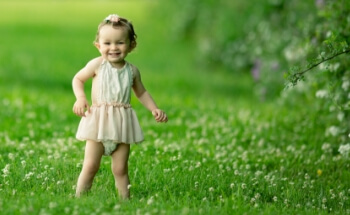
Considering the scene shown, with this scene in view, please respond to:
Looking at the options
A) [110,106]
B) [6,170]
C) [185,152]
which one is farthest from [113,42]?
[185,152]

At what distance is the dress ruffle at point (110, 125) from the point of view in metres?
5.73

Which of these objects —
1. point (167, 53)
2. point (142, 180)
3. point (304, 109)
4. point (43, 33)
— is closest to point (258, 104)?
point (304, 109)

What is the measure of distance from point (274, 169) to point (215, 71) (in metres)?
10.1

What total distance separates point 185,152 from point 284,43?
5.03 m

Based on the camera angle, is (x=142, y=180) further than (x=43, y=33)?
No

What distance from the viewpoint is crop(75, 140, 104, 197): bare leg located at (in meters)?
5.84

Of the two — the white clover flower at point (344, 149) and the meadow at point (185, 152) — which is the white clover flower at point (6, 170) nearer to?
the meadow at point (185, 152)

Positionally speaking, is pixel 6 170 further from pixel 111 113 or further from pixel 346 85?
pixel 346 85

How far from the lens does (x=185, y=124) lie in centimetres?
976

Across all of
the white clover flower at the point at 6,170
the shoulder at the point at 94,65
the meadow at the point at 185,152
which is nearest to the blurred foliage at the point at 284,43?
the meadow at the point at 185,152

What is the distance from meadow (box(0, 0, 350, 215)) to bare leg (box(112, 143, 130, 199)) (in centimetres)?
9

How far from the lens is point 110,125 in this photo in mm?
5727

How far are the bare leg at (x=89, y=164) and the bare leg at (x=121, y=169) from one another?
14 cm

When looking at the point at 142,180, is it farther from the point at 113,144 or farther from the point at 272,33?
the point at 272,33
